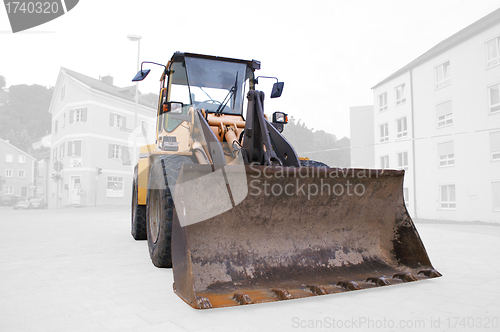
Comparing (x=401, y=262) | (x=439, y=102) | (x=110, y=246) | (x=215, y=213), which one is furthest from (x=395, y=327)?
(x=439, y=102)

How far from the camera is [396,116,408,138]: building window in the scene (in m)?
21.8

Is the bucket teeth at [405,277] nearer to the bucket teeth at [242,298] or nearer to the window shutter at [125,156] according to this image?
the bucket teeth at [242,298]

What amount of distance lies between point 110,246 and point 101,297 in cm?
287

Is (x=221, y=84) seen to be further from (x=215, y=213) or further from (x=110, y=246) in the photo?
(x=110, y=246)

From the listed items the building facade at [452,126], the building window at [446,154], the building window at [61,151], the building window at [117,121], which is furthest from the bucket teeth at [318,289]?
the building window at [61,151]

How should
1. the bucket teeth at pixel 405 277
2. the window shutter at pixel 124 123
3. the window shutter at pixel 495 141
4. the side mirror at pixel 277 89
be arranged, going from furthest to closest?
the window shutter at pixel 124 123 < the window shutter at pixel 495 141 < the side mirror at pixel 277 89 < the bucket teeth at pixel 405 277

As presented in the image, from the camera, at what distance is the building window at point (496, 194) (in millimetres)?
15625

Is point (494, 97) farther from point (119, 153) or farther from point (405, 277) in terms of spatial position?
point (119, 153)

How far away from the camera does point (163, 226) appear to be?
3.43m

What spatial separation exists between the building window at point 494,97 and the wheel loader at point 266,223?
50.4 ft

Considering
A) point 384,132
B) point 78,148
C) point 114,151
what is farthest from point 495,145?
point 78,148

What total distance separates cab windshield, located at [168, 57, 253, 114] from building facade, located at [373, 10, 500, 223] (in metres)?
12.4

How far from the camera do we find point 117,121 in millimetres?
28094

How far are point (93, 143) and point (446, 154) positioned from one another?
22765 millimetres
